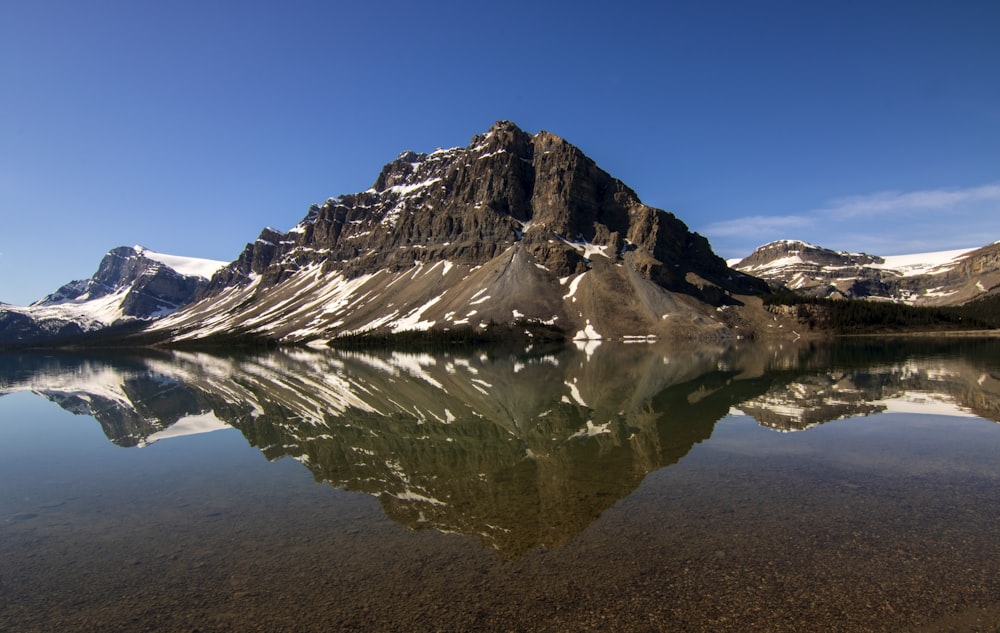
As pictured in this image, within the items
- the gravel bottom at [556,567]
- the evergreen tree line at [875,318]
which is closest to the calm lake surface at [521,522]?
the gravel bottom at [556,567]

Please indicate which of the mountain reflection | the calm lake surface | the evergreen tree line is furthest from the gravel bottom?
the evergreen tree line

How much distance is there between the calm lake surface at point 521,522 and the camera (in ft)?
38.7

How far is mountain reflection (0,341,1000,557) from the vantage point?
19.5 m

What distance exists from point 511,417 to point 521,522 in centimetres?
2030

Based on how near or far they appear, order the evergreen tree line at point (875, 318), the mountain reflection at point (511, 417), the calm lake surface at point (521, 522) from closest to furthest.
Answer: the calm lake surface at point (521, 522) → the mountain reflection at point (511, 417) → the evergreen tree line at point (875, 318)

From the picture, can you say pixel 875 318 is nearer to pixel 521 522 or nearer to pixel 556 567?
pixel 521 522

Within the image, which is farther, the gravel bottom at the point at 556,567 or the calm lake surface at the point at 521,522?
the calm lake surface at the point at 521,522

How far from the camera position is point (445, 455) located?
26609mm

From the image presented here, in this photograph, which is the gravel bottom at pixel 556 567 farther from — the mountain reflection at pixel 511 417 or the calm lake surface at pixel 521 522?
the mountain reflection at pixel 511 417

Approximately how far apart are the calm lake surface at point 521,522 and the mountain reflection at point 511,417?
244mm

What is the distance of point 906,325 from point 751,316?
51.0 m

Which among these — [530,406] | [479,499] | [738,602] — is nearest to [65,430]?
[530,406]

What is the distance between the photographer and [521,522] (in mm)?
16797

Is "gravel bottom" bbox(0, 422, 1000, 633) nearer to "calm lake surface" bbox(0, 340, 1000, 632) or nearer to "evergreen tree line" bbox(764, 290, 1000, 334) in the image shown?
"calm lake surface" bbox(0, 340, 1000, 632)
